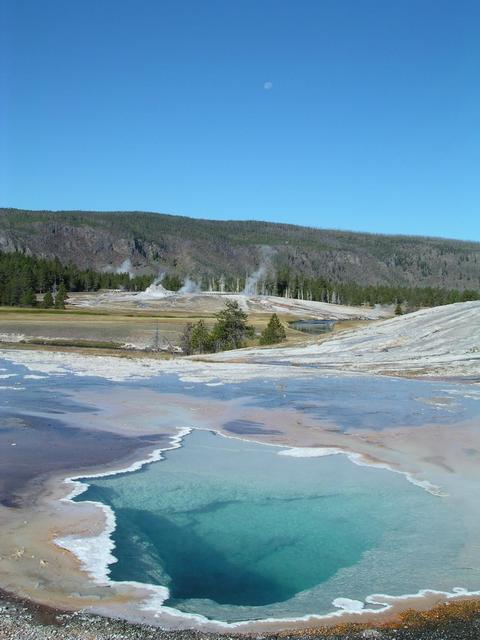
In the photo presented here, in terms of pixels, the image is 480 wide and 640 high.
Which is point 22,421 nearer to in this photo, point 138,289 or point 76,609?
point 76,609

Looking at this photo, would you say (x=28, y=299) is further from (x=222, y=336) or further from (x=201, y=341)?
(x=201, y=341)

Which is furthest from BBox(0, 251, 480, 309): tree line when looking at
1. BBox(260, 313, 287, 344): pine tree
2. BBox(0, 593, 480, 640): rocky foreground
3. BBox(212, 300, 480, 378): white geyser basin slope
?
BBox(0, 593, 480, 640): rocky foreground

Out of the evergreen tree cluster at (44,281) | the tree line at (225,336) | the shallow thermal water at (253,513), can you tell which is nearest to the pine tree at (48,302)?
the evergreen tree cluster at (44,281)

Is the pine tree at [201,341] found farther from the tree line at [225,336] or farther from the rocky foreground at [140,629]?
the rocky foreground at [140,629]

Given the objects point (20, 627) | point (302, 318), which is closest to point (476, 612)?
point (20, 627)

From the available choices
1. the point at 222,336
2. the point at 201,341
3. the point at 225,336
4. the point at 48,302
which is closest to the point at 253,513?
the point at 201,341
